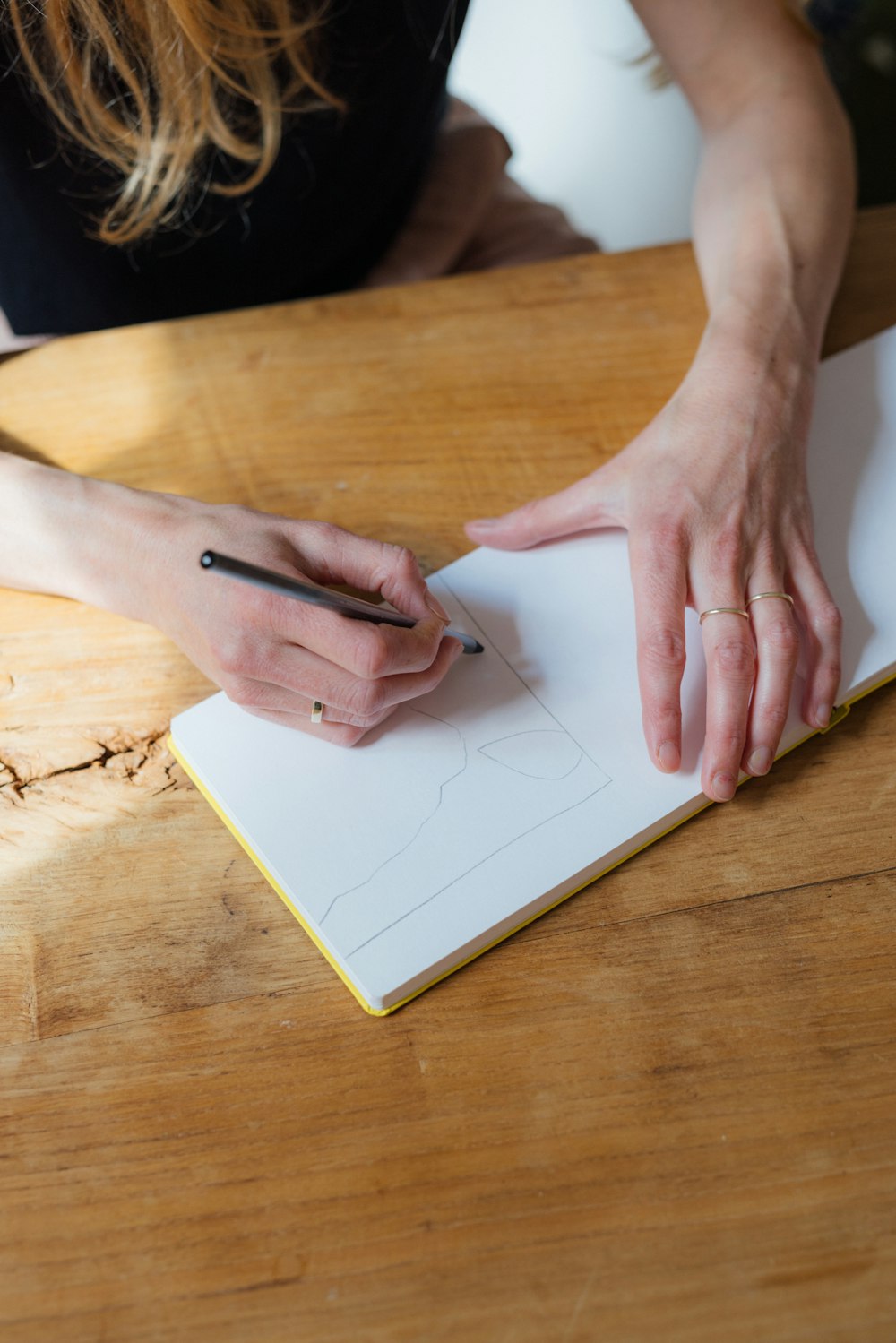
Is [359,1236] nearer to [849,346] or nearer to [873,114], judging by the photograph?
[849,346]

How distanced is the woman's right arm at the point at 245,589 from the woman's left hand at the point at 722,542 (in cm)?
15

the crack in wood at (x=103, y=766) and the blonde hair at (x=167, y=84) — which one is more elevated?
the blonde hair at (x=167, y=84)

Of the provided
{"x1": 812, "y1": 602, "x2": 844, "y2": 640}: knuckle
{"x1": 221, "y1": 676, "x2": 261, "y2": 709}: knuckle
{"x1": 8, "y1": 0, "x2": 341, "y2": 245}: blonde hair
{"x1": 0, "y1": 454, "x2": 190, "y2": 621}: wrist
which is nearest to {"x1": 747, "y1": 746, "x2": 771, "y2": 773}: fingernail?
{"x1": 812, "y1": 602, "x2": 844, "y2": 640}: knuckle

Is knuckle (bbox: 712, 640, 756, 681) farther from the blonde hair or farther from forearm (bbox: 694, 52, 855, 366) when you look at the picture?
the blonde hair

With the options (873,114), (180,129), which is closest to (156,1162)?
(180,129)

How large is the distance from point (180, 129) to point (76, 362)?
227mm

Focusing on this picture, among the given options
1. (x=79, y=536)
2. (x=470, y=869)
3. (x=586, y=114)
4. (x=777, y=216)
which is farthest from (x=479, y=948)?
(x=586, y=114)

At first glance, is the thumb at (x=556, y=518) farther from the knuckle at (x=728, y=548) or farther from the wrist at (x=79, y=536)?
the wrist at (x=79, y=536)

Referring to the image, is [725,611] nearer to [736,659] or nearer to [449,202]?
[736,659]

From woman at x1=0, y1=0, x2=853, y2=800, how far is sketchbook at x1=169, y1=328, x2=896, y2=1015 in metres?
0.03

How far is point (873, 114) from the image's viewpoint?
86.4 inches

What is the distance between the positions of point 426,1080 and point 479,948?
8cm

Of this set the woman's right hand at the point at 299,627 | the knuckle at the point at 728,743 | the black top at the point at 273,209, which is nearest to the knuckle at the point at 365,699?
the woman's right hand at the point at 299,627

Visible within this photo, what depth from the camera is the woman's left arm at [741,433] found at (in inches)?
26.6
